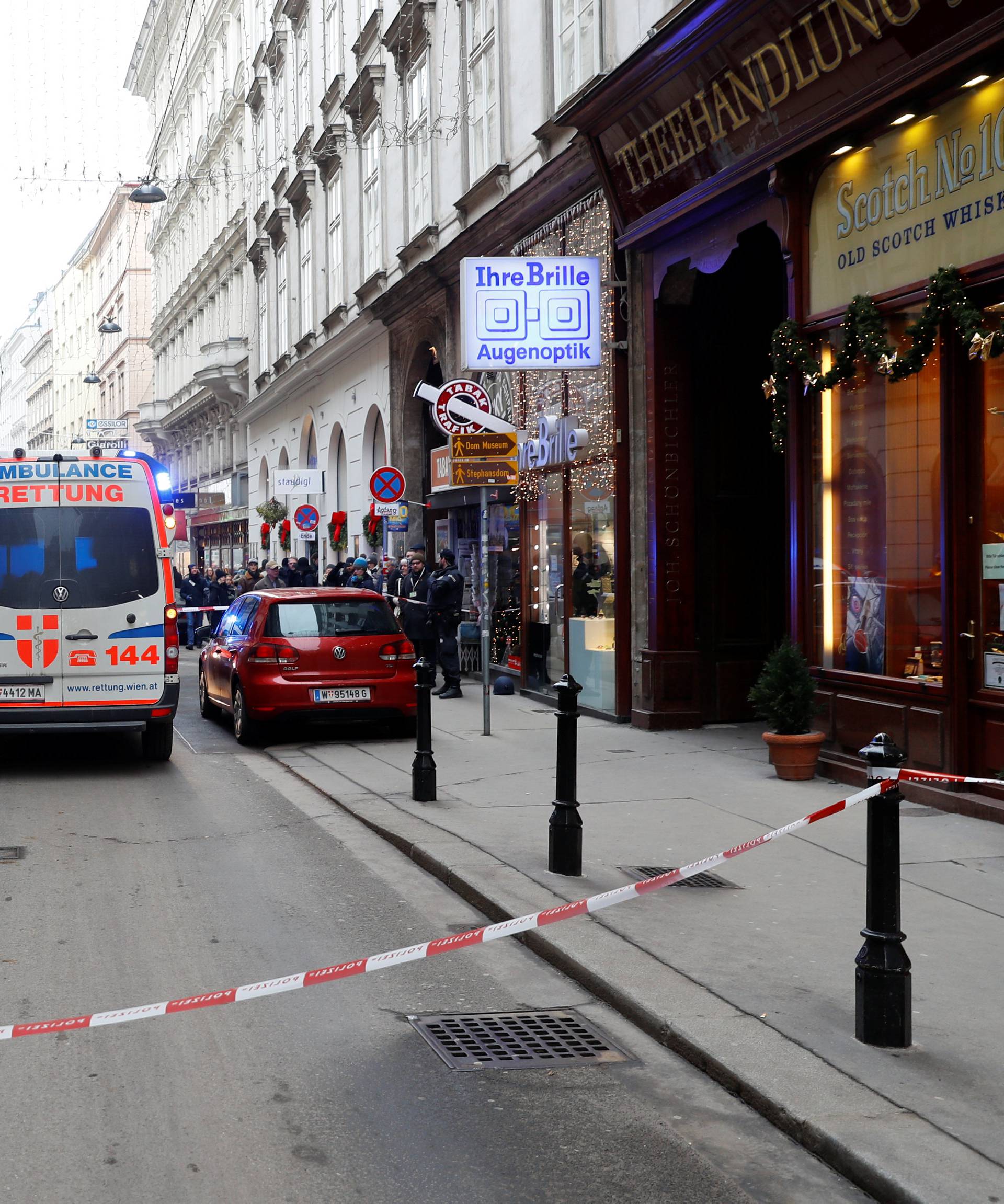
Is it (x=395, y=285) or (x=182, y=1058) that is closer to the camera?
(x=182, y=1058)

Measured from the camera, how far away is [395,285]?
76.0 ft

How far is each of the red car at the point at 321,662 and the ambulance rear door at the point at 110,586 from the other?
59.7 inches

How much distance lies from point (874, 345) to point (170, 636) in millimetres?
6126

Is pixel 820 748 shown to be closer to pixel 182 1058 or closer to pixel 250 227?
pixel 182 1058

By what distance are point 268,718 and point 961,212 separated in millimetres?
7500

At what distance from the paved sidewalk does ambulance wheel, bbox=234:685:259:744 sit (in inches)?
54.1

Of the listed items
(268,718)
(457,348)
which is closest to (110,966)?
(268,718)

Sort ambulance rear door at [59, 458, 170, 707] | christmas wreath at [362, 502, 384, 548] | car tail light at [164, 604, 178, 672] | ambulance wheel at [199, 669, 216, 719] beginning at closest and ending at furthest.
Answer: ambulance rear door at [59, 458, 170, 707], car tail light at [164, 604, 178, 672], ambulance wheel at [199, 669, 216, 719], christmas wreath at [362, 502, 384, 548]

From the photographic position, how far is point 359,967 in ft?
17.2

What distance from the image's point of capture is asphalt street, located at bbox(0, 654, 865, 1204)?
3895 millimetres

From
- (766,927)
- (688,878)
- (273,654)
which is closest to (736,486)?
(273,654)

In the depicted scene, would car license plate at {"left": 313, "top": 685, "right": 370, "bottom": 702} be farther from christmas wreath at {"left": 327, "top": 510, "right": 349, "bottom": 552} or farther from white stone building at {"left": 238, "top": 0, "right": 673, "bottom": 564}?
christmas wreath at {"left": 327, "top": 510, "right": 349, "bottom": 552}

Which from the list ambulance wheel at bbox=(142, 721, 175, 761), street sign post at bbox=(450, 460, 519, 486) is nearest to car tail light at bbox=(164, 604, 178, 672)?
ambulance wheel at bbox=(142, 721, 175, 761)

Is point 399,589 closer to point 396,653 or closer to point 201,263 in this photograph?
point 396,653
